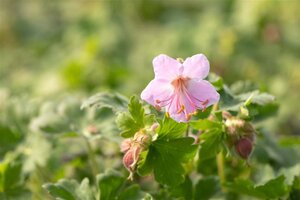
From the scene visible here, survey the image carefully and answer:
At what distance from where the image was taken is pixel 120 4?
14.6 feet

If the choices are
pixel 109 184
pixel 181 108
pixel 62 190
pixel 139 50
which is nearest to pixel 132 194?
pixel 109 184

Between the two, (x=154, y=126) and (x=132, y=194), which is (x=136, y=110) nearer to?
(x=154, y=126)

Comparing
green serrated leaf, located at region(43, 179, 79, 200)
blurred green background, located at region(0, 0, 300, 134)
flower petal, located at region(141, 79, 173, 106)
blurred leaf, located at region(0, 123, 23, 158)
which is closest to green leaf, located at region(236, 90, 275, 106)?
flower petal, located at region(141, 79, 173, 106)

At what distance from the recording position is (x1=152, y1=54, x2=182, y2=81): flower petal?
132 centimetres

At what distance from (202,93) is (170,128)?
10 cm

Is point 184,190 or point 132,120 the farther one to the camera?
point 184,190

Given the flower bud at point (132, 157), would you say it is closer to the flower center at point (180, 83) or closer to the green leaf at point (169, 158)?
the green leaf at point (169, 158)

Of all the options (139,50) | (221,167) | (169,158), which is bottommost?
(139,50)

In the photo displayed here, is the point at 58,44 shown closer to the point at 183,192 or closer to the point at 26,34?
the point at 26,34

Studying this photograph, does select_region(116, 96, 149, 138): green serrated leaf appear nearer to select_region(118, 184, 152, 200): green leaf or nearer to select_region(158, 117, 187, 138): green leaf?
A: select_region(158, 117, 187, 138): green leaf

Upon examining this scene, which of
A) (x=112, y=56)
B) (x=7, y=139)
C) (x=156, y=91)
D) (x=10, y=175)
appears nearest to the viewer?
(x=156, y=91)

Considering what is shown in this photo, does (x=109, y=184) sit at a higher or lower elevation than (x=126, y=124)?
lower

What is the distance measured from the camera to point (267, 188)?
1454 millimetres

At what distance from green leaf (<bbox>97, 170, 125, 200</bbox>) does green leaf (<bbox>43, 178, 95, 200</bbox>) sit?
0.08 ft
